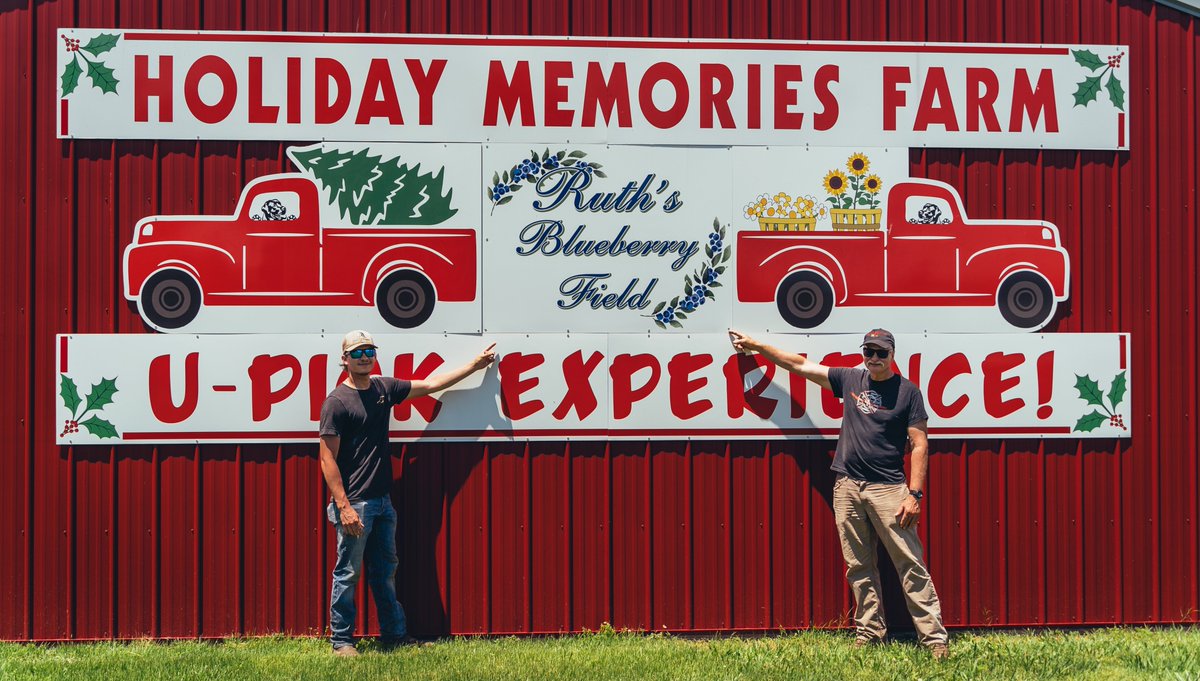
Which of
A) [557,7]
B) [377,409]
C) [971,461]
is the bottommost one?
[971,461]

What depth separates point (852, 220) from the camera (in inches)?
287

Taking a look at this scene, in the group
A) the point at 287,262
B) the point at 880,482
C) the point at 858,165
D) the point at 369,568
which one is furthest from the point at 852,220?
the point at 369,568

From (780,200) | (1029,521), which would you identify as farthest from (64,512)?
(1029,521)

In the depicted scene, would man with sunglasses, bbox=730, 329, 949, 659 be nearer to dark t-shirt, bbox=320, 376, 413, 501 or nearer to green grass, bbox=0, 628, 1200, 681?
green grass, bbox=0, 628, 1200, 681

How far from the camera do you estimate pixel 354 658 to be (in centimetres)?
653

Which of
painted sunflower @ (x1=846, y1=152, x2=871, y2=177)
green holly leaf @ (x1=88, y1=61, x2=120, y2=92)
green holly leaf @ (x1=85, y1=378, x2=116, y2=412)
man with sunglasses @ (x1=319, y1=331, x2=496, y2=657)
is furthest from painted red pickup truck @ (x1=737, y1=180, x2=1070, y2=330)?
green holly leaf @ (x1=88, y1=61, x2=120, y2=92)

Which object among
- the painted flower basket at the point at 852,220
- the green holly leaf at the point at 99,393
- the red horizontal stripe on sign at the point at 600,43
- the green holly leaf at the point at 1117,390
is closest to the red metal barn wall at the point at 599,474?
the red horizontal stripe on sign at the point at 600,43

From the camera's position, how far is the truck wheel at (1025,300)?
7.31 meters

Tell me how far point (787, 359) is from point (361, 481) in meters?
3.11

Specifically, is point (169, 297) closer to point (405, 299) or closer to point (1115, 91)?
point (405, 299)

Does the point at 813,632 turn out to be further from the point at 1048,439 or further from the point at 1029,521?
the point at 1048,439

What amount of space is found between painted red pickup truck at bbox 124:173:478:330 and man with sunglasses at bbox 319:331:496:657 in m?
0.55

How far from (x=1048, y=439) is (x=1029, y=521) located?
0.64 metres

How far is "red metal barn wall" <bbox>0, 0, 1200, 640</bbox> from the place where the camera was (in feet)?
22.9
